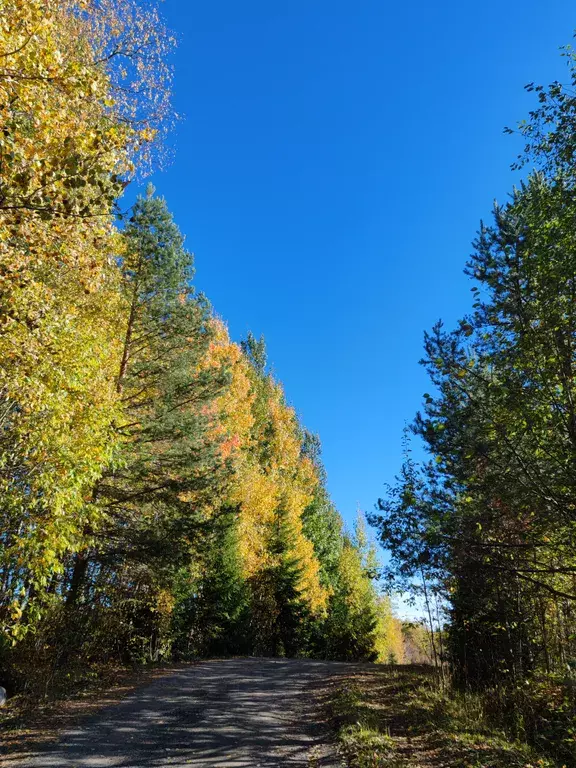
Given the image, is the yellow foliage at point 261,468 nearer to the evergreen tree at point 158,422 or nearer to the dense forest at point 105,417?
the dense forest at point 105,417

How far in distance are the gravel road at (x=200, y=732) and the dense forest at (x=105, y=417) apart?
1.92 meters

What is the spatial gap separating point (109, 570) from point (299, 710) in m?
7.65

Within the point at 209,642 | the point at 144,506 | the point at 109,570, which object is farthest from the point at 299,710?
the point at 209,642

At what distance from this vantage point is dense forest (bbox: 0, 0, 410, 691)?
4.15 metres

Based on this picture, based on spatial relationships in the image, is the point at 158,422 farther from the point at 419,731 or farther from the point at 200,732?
the point at 419,731

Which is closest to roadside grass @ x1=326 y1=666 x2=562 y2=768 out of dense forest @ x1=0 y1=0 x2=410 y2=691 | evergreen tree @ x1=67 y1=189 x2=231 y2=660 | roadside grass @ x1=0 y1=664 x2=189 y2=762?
dense forest @ x1=0 y1=0 x2=410 y2=691

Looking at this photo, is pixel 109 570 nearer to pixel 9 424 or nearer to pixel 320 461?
pixel 9 424

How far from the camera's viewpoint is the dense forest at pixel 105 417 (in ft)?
13.6

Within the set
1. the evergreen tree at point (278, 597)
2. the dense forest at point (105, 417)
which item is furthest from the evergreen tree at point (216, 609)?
the evergreen tree at point (278, 597)

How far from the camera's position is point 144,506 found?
13.3 m

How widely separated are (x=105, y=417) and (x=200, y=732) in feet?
17.1

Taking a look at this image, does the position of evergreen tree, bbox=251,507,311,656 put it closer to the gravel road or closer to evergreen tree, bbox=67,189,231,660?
evergreen tree, bbox=67,189,231,660

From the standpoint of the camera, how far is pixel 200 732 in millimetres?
7387

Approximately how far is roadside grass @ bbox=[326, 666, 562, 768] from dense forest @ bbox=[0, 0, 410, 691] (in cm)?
278
